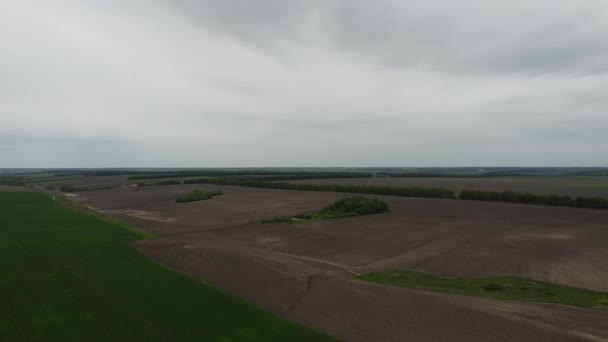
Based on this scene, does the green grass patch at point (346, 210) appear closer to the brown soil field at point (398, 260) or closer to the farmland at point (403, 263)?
the farmland at point (403, 263)

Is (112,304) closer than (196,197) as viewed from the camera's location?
Yes

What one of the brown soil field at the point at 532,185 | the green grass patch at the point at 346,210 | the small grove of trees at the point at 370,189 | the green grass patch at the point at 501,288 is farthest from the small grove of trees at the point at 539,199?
the green grass patch at the point at 501,288

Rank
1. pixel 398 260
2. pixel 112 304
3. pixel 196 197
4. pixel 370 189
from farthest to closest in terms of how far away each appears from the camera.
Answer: pixel 370 189, pixel 196 197, pixel 398 260, pixel 112 304

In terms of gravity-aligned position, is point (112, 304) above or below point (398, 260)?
above

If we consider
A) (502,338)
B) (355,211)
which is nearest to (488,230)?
(355,211)

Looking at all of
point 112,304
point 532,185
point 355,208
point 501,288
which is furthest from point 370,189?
point 112,304

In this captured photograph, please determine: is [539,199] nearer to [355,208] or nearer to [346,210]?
[355,208]

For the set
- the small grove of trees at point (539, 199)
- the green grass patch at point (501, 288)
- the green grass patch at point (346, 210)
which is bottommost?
the green grass patch at point (501, 288)
